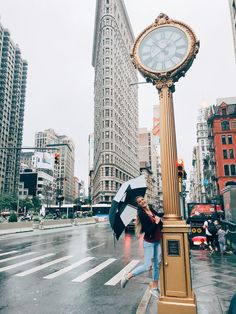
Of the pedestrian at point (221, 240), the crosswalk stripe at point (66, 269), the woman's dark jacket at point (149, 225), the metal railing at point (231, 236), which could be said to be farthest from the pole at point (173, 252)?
the pedestrian at point (221, 240)

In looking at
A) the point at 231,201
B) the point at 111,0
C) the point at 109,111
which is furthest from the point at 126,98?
the point at 231,201

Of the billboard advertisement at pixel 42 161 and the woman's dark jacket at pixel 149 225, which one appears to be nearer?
the woman's dark jacket at pixel 149 225

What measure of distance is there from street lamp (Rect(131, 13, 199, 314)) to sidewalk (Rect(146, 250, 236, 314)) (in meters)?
0.64

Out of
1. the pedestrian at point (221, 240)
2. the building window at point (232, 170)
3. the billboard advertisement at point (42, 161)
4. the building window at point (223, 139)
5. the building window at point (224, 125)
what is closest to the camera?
the pedestrian at point (221, 240)

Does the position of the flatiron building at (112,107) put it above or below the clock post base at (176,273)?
above

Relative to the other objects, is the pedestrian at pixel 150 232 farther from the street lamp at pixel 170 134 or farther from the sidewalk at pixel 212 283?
the sidewalk at pixel 212 283

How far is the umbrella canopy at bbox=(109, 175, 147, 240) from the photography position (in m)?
4.66

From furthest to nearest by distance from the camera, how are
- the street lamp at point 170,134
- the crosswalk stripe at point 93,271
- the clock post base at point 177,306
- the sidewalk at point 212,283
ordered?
1. the crosswalk stripe at point 93,271
2. the sidewalk at point 212,283
3. the street lamp at point 170,134
4. the clock post base at point 177,306

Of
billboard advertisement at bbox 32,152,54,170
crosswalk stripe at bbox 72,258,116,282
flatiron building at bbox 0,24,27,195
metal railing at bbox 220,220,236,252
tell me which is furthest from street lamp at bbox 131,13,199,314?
flatiron building at bbox 0,24,27,195

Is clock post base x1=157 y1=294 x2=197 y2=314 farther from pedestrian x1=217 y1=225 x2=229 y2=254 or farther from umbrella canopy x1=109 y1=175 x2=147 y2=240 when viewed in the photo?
pedestrian x1=217 y1=225 x2=229 y2=254

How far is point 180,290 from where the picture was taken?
457 centimetres

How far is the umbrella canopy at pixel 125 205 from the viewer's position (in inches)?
184

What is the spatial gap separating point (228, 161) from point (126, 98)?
57727 mm

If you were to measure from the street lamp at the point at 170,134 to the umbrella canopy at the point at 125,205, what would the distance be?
54 centimetres
